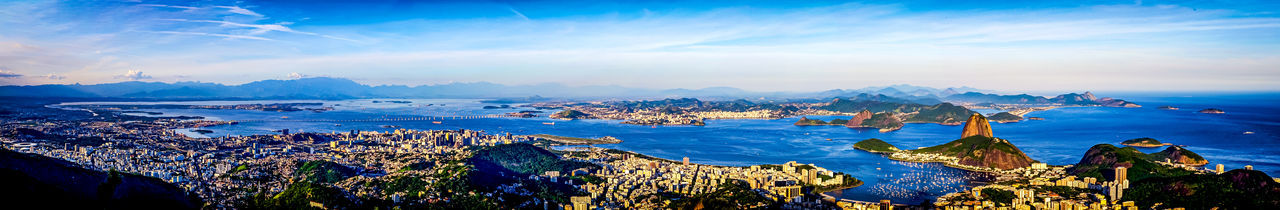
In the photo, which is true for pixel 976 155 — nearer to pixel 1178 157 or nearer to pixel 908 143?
pixel 1178 157

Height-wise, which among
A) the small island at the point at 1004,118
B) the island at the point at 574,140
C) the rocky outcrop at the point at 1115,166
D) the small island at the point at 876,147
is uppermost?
the small island at the point at 1004,118

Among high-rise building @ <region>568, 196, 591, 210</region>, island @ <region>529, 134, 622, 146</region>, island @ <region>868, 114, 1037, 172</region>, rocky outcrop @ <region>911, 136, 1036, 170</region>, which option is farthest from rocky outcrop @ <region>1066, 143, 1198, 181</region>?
island @ <region>529, 134, 622, 146</region>

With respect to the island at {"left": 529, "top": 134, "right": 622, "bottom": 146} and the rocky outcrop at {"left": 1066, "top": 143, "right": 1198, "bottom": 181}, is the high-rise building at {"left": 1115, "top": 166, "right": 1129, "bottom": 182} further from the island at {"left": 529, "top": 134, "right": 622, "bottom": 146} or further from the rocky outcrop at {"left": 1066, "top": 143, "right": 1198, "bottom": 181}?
the island at {"left": 529, "top": 134, "right": 622, "bottom": 146}

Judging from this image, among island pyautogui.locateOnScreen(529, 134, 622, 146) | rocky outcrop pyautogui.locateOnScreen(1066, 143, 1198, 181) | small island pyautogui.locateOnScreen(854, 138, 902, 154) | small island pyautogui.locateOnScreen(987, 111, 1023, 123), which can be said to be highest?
small island pyautogui.locateOnScreen(987, 111, 1023, 123)

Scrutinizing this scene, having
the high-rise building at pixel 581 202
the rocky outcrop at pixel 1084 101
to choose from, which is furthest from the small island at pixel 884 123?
the rocky outcrop at pixel 1084 101

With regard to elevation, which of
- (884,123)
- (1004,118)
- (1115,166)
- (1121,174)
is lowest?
(1121,174)

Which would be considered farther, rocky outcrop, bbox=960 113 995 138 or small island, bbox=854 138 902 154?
rocky outcrop, bbox=960 113 995 138

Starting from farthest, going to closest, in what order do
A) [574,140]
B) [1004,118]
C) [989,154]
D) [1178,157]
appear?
1. [1004,118]
2. [574,140]
3. [989,154]
4. [1178,157]

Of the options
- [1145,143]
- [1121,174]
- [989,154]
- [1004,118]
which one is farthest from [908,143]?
[1004,118]

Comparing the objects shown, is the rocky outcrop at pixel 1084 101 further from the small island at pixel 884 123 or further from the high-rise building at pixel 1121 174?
the high-rise building at pixel 1121 174

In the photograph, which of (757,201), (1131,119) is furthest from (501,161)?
(1131,119)

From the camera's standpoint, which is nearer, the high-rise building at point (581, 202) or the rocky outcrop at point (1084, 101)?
the high-rise building at point (581, 202)
